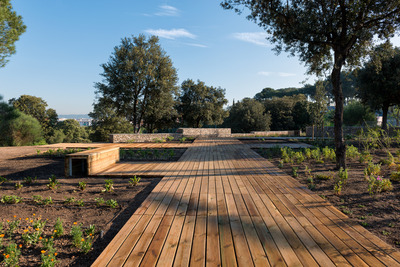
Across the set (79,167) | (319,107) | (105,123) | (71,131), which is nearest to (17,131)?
(105,123)

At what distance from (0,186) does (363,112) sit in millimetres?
29583

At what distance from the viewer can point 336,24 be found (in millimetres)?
5398

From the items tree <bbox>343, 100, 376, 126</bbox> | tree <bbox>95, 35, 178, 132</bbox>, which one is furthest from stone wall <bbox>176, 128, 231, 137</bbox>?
tree <bbox>343, 100, 376, 126</bbox>

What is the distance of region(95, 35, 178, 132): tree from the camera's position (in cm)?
1714

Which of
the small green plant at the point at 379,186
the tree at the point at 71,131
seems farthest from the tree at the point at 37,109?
the small green plant at the point at 379,186

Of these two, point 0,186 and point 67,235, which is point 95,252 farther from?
point 0,186

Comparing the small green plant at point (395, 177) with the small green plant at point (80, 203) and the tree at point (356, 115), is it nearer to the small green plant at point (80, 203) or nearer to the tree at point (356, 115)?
the small green plant at point (80, 203)

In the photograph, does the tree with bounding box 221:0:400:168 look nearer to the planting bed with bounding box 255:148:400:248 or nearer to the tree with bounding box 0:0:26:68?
the planting bed with bounding box 255:148:400:248

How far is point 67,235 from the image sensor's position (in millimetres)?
2277

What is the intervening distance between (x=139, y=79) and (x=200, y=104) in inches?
457

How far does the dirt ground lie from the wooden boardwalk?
9.6 inches

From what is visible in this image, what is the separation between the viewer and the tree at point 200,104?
90.5ft

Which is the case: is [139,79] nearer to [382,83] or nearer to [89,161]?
[89,161]

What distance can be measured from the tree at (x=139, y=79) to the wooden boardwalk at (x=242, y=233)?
→ 15.4 m
